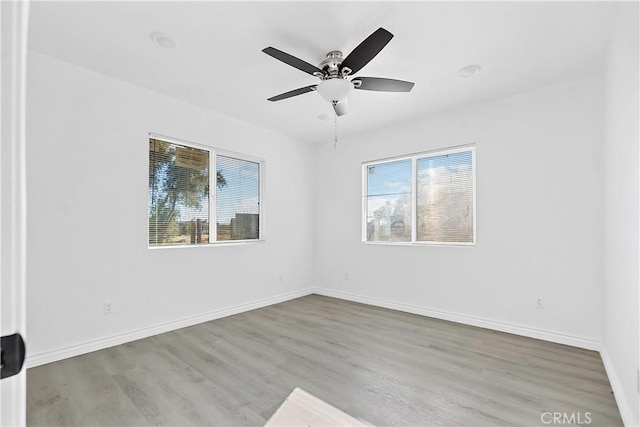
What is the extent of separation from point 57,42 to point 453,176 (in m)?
4.17

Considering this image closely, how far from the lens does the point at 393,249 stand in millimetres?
4434

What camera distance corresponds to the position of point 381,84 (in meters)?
2.63

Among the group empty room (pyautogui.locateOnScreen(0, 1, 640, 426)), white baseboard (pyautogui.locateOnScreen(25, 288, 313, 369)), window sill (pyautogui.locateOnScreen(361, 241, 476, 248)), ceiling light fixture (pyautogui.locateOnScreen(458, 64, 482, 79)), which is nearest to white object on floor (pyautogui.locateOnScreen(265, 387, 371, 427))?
empty room (pyautogui.locateOnScreen(0, 1, 640, 426))

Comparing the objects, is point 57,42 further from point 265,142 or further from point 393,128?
point 393,128

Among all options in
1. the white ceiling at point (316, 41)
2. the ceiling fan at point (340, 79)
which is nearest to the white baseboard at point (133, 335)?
the white ceiling at point (316, 41)

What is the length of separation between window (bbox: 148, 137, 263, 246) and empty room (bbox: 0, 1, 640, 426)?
0.09 ft

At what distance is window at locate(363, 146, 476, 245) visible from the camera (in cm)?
389

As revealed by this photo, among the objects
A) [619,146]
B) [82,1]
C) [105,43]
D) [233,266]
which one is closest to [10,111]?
[82,1]

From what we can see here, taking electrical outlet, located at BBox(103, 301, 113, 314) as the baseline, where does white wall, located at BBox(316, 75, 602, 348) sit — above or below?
above

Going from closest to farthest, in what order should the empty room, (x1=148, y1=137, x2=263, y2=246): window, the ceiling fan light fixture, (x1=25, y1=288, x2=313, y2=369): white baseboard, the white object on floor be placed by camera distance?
the white object on floor, the empty room, the ceiling fan light fixture, (x1=25, y1=288, x2=313, y2=369): white baseboard, (x1=148, y1=137, x2=263, y2=246): window

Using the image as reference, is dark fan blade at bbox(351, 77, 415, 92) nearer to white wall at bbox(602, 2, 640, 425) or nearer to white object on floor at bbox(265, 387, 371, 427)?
white wall at bbox(602, 2, 640, 425)

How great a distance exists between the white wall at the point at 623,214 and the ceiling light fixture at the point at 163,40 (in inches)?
117

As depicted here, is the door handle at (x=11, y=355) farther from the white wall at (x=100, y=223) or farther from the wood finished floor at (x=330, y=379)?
the white wall at (x=100, y=223)

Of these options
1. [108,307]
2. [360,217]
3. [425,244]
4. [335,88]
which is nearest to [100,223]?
[108,307]
